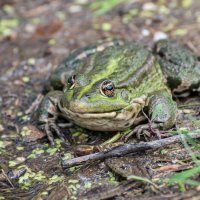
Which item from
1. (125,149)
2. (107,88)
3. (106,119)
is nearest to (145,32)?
(107,88)

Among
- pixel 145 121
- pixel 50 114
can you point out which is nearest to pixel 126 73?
pixel 145 121

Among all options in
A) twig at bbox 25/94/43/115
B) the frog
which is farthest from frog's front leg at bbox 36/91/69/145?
twig at bbox 25/94/43/115

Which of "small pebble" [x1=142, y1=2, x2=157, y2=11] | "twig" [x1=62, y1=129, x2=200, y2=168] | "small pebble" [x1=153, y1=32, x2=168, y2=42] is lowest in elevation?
"twig" [x1=62, y1=129, x2=200, y2=168]

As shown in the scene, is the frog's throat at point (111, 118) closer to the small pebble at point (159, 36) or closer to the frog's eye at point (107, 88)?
the frog's eye at point (107, 88)

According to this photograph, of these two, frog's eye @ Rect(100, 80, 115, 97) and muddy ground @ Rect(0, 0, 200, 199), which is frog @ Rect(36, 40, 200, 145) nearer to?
frog's eye @ Rect(100, 80, 115, 97)

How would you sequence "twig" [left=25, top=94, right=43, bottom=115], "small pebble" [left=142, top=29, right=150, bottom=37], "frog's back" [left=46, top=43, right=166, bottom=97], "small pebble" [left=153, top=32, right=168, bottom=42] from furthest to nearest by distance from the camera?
"small pebble" [left=142, top=29, right=150, bottom=37], "small pebble" [left=153, top=32, right=168, bottom=42], "twig" [left=25, top=94, right=43, bottom=115], "frog's back" [left=46, top=43, right=166, bottom=97]

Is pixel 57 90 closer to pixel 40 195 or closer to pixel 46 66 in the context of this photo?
pixel 46 66
